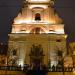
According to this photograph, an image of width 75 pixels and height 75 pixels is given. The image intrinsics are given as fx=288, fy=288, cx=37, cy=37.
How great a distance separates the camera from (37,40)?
42750 millimetres

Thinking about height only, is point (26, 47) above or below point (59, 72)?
above

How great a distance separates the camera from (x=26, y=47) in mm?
42688

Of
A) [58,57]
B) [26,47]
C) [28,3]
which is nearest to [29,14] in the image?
[28,3]

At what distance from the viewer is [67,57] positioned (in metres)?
41.5

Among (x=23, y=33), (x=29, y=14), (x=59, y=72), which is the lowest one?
(x=59, y=72)

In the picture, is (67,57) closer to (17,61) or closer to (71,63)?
(71,63)

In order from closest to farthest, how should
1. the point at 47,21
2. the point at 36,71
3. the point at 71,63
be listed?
1. the point at 36,71
2. the point at 71,63
3. the point at 47,21

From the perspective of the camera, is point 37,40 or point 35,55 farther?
point 37,40

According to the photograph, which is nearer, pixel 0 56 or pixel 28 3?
pixel 0 56

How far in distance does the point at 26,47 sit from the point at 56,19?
6469 millimetres

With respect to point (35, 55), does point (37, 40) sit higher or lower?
higher

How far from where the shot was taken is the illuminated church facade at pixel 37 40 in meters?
42.0

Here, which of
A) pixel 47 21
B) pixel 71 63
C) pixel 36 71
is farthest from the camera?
pixel 47 21

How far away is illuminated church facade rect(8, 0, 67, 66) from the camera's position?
4200cm
